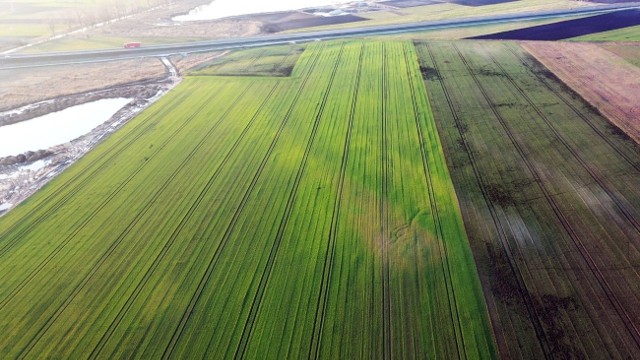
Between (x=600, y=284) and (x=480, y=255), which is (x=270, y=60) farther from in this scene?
(x=600, y=284)

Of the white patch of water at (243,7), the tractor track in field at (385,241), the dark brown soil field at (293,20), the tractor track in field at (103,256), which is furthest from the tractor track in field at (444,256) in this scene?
the white patch of water at (243,7)

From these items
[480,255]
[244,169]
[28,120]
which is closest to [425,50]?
[244,169]

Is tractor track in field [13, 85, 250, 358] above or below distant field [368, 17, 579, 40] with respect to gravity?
below

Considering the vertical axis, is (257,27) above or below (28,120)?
above

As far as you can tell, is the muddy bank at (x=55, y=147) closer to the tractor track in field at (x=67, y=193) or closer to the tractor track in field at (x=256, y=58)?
the tractor track in field at (x=67, y=193)

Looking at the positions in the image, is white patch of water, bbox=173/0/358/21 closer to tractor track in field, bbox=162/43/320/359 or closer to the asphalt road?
the asphalt road

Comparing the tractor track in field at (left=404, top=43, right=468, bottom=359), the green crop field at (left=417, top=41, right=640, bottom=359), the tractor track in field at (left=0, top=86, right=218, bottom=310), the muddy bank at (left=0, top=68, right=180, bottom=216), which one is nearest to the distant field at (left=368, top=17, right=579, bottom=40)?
the green crop field at (left=417, top=41, right=640, bottom=359)

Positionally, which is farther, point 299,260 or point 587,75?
point 587,75
